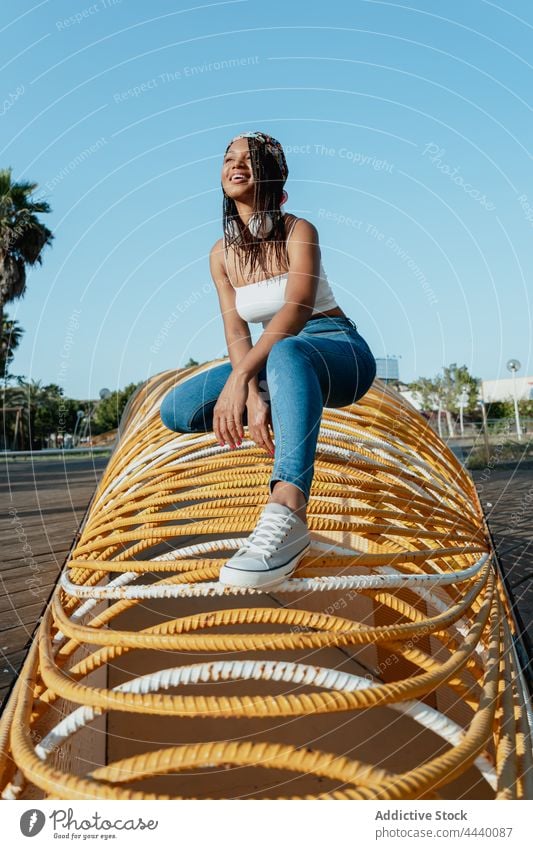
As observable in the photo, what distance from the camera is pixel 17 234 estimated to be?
32.1ft

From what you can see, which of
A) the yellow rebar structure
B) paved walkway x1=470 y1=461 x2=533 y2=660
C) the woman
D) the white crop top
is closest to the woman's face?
the woman

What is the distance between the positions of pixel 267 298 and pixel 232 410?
26 cm

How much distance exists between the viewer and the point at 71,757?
109 centimetres

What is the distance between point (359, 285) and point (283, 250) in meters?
0.36

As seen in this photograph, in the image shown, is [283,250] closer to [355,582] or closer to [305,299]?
[305,299]

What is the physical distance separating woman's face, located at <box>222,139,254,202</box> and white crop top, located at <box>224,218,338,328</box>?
0.40 feet

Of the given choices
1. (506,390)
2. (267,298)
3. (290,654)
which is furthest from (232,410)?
(506,390)

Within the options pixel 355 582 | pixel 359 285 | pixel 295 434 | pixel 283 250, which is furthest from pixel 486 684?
pixel 359 285

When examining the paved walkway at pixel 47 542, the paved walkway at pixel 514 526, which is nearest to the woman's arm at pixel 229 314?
the paved walkway at pixel 47 542

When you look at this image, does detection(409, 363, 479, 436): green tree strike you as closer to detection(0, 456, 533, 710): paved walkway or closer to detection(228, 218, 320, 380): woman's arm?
detection(0, 456, 533, 710): paved walkway

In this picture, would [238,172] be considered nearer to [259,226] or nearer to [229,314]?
[259,226]

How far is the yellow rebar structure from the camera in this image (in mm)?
784

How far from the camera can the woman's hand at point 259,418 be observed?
124 centimetres

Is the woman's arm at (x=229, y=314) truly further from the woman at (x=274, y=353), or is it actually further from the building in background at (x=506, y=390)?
the building in background at (x=506, y=390)
